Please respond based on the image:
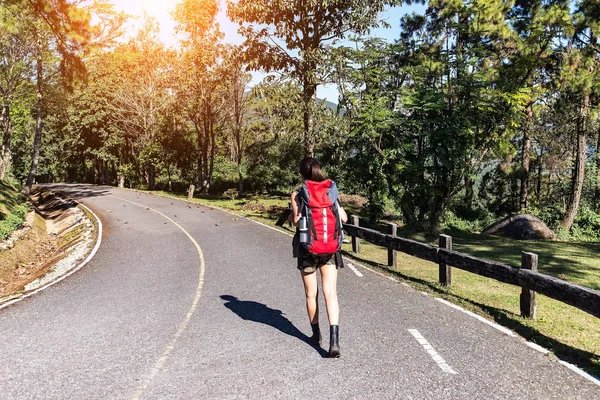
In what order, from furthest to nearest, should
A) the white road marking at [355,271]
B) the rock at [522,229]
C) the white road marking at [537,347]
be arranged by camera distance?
the rock at [522,229] < the white road marking at [355,271] < the white road marking at [537,347]

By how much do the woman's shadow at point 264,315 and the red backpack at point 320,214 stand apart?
145 cm

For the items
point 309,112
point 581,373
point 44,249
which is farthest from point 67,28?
point 581,373

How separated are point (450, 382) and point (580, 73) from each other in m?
19.2

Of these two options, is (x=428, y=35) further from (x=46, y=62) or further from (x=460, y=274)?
(x=46, y=62)

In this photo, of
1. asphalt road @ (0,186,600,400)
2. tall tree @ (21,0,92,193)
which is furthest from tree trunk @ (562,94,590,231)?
tall tree @ (21,0,92,193)

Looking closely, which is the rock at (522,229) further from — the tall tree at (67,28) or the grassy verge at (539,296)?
the tall tree at (67,28)

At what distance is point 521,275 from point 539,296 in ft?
8.91

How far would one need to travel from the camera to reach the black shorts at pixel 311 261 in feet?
15.5

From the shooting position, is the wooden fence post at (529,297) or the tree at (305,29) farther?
the tree at (305,29)

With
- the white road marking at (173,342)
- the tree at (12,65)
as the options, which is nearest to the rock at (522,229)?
the white road marking at (173,342)

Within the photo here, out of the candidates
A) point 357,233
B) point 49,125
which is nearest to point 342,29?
point 357,233

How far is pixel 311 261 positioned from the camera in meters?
4.78

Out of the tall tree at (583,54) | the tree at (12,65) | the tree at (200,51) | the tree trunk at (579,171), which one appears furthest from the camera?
the tree at (200,51)

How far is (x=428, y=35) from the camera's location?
25.4 metres
